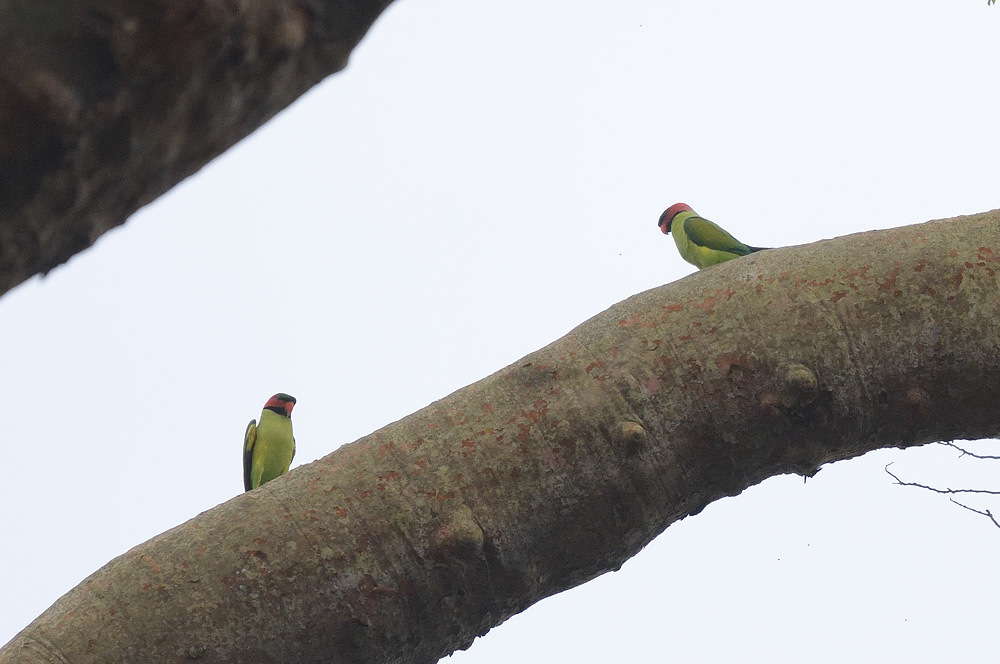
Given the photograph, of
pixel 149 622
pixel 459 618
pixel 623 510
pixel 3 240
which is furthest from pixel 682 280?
pixel 3 240

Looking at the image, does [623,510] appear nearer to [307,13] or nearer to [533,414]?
[533,414]

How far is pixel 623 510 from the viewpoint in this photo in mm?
2217

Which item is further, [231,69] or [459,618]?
[459,618]

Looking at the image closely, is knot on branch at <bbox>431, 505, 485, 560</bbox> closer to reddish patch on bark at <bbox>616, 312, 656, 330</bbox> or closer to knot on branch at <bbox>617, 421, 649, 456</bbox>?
knot on branch at <bbox>617, 421, 649, 456</bbox>

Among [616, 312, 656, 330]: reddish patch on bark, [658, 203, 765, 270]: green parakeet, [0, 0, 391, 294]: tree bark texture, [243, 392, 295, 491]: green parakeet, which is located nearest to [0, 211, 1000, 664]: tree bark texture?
[616, 312, 656, 330]: reddish patch on bark

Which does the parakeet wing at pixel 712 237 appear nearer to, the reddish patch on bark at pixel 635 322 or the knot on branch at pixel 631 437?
the reddish patch on bark at pixel 635 322

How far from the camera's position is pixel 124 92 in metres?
0.86

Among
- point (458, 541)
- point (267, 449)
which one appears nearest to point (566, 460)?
point (458, 541)

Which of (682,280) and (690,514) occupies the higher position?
(682,280)

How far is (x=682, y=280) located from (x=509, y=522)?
0.90m

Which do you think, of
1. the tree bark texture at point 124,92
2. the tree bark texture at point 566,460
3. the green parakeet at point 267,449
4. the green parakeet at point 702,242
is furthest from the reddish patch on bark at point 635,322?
the green parakeet at point 267,449

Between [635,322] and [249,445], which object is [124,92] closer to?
[635,322]

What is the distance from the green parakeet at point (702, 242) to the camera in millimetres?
5949

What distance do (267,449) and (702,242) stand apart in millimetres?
3528
